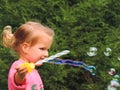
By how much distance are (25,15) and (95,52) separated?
28.5 inches

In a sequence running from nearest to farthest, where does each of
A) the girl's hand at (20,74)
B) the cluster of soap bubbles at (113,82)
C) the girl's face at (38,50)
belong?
the girl's hand at (20,74), the girl's face at (38,50), the cluster of soap bubbles at (113,82)

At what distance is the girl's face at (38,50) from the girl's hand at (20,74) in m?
0.22

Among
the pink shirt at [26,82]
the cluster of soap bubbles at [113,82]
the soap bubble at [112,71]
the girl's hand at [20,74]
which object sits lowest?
the cluster of soap bubbles at [113,82]

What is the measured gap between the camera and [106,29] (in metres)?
4.64

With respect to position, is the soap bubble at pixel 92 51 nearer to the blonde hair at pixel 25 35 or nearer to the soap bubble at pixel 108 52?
the soap bubble at pixel 108 52

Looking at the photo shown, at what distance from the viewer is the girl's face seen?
8.23ft

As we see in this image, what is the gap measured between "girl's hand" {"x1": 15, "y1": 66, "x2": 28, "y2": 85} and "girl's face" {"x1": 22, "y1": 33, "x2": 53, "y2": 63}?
0.22 metres

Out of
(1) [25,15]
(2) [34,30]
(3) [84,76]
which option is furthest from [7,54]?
(2) [34,30]

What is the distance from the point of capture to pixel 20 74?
7.25 feet

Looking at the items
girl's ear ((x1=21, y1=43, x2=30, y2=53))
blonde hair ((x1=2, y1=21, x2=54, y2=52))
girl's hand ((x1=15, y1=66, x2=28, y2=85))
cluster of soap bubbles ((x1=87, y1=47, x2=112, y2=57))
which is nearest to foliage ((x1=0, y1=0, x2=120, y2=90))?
cluster of soap bubbles ((x1=87, y1=47, x2=112, y2=57))

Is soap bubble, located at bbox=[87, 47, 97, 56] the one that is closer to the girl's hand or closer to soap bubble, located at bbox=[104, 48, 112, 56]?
soap bubble, located at bbox=[104, 48, 112, 56]

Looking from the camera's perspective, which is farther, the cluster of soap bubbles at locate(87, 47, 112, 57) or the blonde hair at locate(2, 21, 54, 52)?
the cluster of soap bubbles at locate(87, 47, 112, 57)

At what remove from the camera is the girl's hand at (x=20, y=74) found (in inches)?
84.1

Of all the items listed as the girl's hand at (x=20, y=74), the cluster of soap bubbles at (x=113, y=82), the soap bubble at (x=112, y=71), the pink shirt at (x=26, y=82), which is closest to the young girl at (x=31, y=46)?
the pink shirt at (x=26, y=82)
